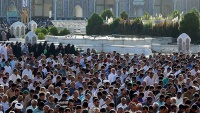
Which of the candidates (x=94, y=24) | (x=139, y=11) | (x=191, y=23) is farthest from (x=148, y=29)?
(x=139, y=11)

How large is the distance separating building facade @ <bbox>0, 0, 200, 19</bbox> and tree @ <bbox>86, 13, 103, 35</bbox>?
61.3ft

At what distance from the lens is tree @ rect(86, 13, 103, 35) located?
100ft

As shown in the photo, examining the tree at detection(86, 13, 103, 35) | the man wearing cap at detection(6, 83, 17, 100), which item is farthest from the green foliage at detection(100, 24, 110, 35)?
the man wearing cap at detection(6, 83, 17, 100)

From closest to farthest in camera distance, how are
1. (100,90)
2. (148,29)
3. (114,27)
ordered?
(100,90), (148,29), (114,27)

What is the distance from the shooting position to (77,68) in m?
13.9

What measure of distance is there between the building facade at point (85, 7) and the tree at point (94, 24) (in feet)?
61.3

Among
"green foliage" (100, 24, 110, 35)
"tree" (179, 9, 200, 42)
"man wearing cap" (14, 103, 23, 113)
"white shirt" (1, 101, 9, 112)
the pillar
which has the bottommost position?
"white shirt" (1, 101, 9, 112)

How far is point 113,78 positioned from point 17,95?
130 inches

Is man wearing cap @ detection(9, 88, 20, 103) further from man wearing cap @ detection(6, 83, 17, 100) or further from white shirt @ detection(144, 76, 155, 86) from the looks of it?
white shirt @ detection(144, 76, 155, 86)

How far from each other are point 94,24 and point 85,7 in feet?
67.4

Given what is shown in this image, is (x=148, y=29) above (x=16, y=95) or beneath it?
above

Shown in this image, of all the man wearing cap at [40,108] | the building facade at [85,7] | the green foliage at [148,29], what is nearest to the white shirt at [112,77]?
the man wearing cap at [40,108]

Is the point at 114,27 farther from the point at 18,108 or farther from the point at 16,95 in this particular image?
the point at 18,108

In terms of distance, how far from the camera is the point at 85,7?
2016 inches
